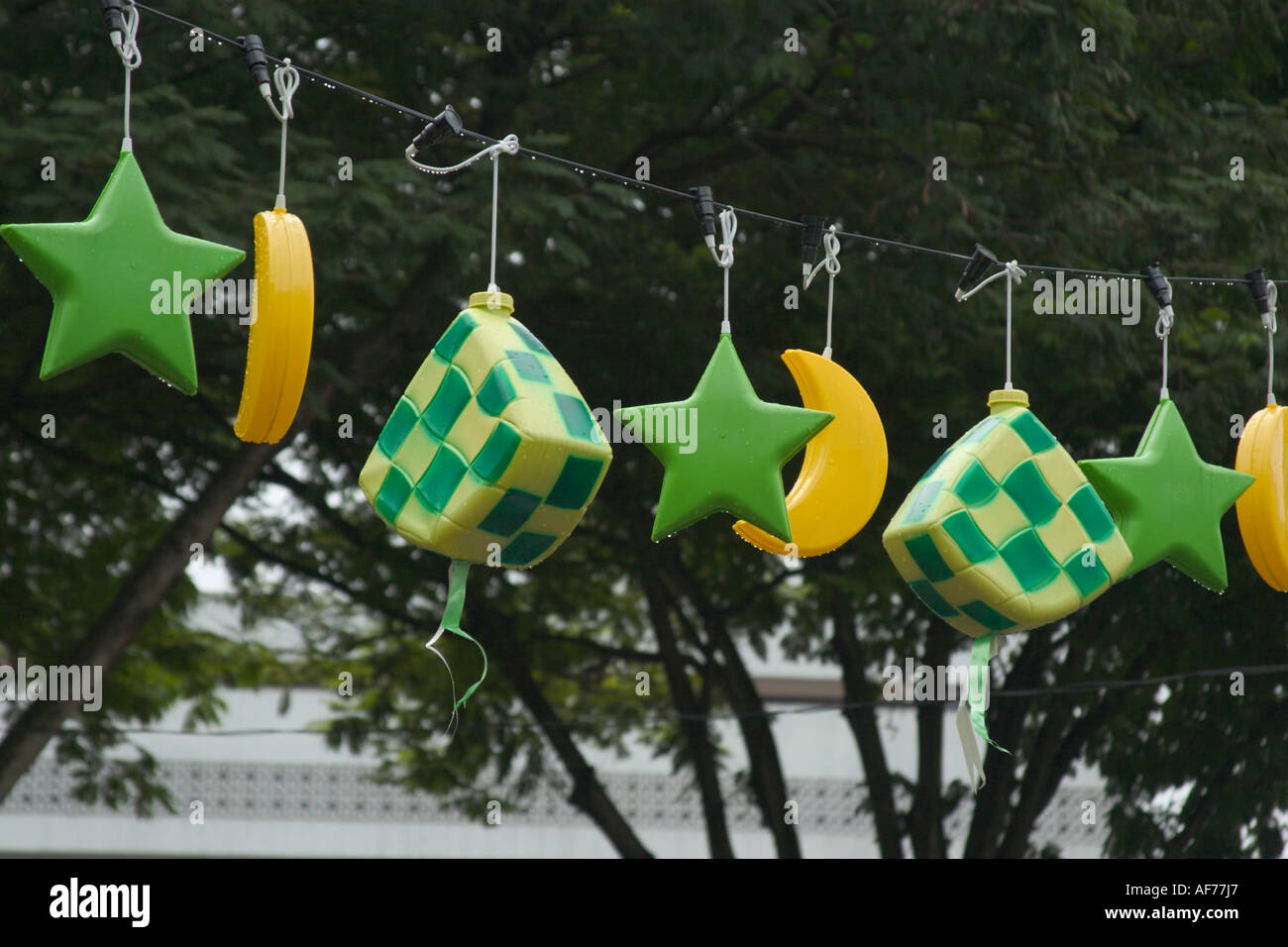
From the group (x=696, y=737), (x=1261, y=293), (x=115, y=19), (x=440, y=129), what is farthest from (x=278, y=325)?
(x=696, y=737)

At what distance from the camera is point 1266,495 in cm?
441

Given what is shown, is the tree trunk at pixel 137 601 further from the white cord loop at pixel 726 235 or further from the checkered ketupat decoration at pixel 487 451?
the checkered ketupat decoration at pixel 487 451

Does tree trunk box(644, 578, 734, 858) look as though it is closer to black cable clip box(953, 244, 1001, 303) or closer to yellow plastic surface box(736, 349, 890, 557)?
black cable clip box(953, 244, 1001, 303)

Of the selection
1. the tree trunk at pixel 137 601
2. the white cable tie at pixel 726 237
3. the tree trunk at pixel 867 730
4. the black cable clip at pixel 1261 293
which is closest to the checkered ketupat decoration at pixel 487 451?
the white cable tie at pixel 726 237

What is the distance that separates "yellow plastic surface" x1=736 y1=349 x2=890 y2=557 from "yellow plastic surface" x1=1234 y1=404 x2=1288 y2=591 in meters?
1.08

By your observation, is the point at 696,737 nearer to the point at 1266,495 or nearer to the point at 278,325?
the point at 1266,495

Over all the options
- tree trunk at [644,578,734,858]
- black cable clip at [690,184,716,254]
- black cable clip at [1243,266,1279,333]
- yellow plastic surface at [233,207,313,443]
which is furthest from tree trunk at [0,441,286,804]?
black cable clip at [1243,266,1279,333]

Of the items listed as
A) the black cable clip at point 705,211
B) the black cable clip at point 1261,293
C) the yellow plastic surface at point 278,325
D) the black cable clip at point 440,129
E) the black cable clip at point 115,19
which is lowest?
the yellow plastic surface at point 278,325

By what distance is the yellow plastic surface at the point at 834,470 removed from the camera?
162 inches

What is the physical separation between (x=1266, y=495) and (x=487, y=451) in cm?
226

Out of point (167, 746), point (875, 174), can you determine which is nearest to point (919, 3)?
point (875, 174)

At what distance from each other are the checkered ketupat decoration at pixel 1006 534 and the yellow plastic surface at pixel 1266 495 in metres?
0.57

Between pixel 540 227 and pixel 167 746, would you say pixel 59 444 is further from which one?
pixel 167 746

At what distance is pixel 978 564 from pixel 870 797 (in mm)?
6916
